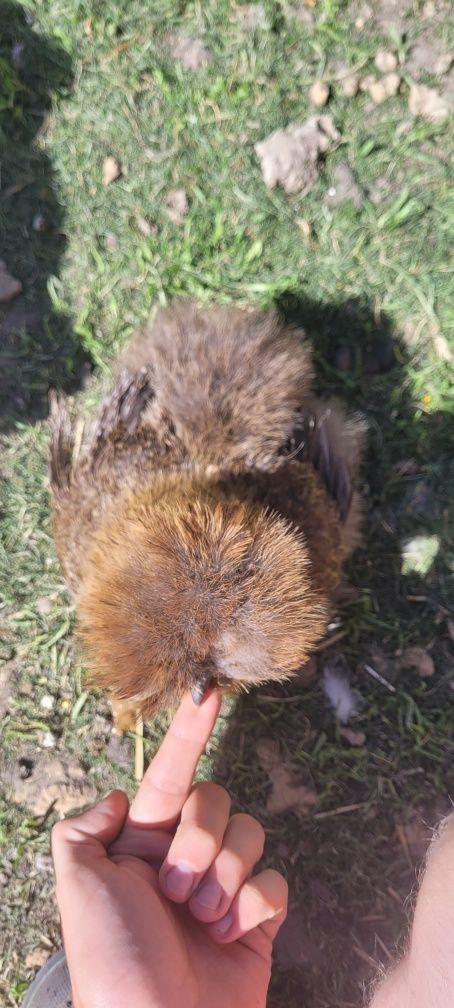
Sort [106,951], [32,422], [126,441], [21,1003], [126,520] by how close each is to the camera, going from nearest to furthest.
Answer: [106,951] < [126,520] < [126,441] < [21,1003] < [32,422]

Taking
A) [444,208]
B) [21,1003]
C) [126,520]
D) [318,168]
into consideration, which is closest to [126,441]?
[126,520]

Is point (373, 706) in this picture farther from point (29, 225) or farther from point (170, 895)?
point (29, 225)

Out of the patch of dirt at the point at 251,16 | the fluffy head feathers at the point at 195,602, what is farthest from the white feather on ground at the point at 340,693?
the patch of dirt at the point at 251,16

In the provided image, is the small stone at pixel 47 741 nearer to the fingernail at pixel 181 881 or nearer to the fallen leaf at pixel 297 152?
the fingernail at pixel 181 881

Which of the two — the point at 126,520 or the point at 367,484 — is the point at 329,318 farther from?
the point at 126,520

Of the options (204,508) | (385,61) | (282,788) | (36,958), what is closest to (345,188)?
(385,61)

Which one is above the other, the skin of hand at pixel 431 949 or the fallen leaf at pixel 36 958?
the skin of hand at pixel 431 949
